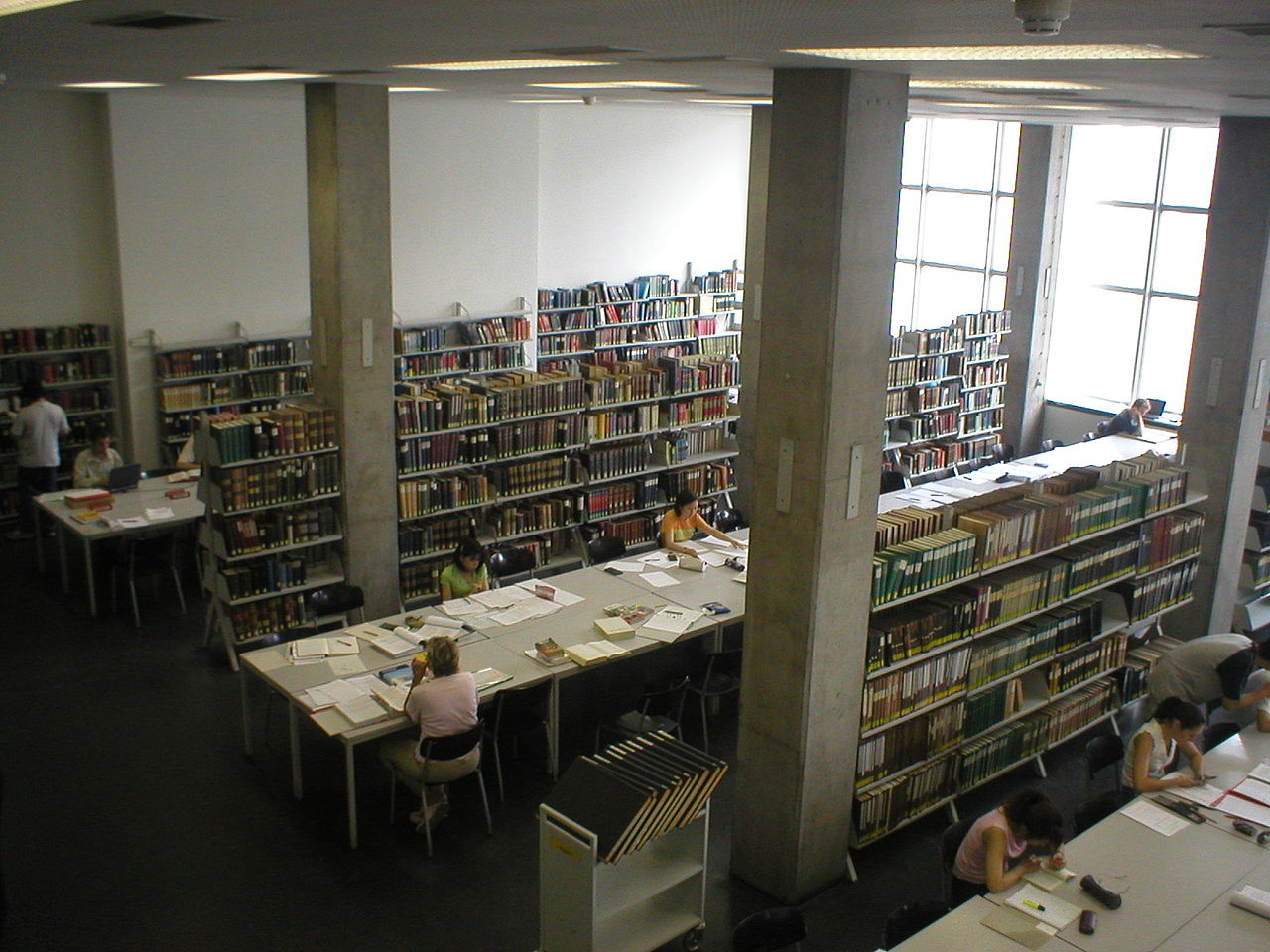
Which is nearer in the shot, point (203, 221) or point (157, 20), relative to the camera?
point (157, 20)

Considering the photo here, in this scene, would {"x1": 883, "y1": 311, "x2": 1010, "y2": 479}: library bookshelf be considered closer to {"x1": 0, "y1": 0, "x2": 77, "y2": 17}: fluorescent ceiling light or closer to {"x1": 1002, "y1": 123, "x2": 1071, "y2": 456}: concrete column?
{"x1": 1002, "y1": 123, "x2": 1071, "y2": 456}: concrete column

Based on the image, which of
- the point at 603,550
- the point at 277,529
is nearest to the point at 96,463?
the point at 277,529

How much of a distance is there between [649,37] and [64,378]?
33.9 feet

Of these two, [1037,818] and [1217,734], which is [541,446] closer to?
[1217,734]

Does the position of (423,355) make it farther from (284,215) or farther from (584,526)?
(584,526)

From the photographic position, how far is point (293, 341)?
13102mm

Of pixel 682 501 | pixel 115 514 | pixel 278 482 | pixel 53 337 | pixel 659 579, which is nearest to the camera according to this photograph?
pixel 659 579

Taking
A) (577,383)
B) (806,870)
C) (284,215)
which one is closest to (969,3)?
(806,870)

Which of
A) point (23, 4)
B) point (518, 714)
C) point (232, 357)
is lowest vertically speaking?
point (518, 714)

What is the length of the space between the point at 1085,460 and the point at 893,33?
27.7 feet

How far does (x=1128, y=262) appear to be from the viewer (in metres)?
14.4

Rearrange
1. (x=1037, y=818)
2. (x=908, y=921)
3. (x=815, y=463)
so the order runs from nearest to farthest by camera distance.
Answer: (x=908, y=921)
(x=1037, y=818)
(x=815, y=463)

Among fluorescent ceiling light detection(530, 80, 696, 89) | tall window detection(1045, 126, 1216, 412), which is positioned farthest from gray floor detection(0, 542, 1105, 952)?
tall window detection(1045, 126, 1216, 412)

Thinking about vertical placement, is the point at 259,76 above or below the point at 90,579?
above
